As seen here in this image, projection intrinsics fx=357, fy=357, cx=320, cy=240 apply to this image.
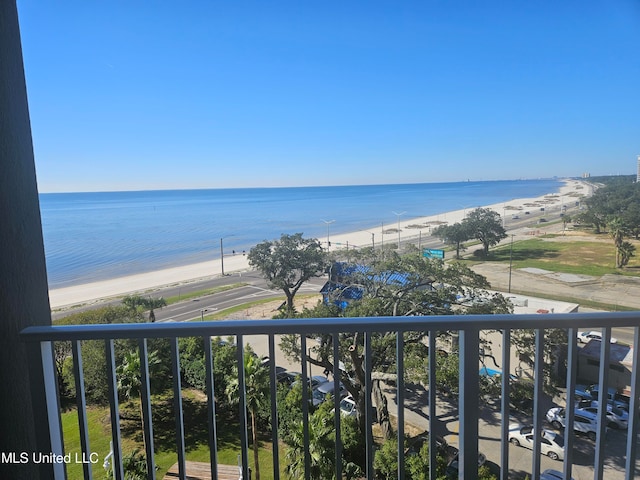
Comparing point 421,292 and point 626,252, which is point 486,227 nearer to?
point 421,292

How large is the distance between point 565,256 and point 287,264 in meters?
4.94

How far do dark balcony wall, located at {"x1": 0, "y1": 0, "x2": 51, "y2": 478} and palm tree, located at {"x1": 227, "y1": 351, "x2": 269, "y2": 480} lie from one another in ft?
5.90

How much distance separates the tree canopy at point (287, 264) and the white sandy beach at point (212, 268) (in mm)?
534

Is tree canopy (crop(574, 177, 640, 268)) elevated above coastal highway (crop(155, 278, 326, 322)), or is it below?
above

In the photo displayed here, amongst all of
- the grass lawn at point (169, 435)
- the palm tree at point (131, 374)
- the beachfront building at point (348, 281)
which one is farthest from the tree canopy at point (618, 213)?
the palm tree at point (131, 374)

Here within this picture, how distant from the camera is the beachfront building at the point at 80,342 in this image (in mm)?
1000

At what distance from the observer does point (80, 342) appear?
1050mm

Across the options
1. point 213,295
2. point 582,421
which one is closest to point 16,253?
point 582,421

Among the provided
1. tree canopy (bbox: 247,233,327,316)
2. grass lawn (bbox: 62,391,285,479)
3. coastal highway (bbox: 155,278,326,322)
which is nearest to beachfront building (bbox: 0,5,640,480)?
grass lawn (bbox: 62,391,285,479)

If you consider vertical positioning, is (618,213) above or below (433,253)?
above

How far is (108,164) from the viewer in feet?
29.2

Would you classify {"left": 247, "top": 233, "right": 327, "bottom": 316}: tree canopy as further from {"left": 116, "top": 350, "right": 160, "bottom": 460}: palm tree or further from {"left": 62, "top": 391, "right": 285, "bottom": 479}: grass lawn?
{"left": 116, "top": 350, "right": 160, "bottom": 460}: palm tree

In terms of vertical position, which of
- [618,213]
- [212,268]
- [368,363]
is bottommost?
[212,268]

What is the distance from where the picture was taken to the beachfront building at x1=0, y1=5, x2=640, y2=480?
100cm
